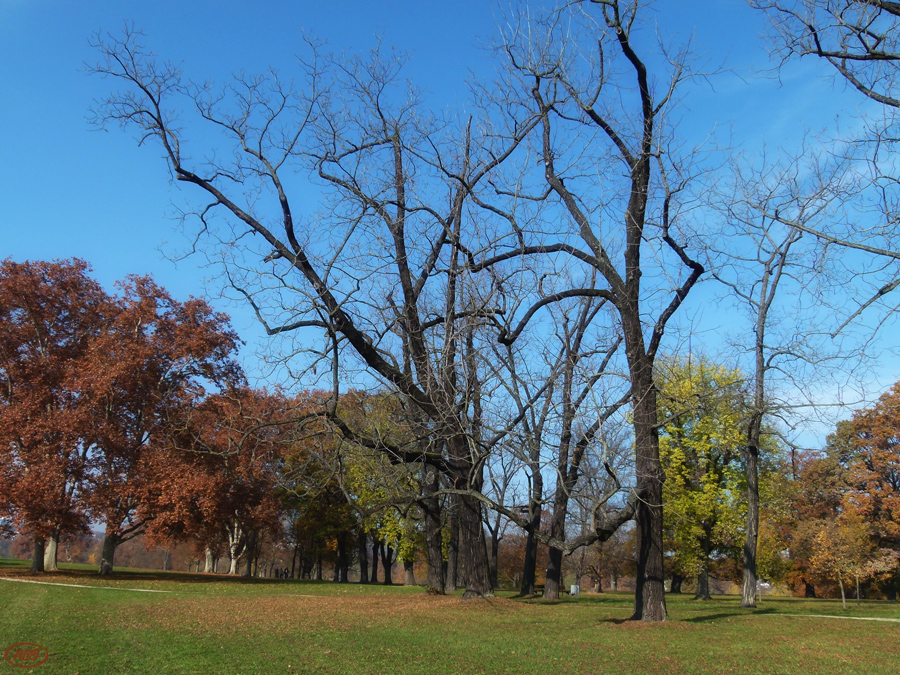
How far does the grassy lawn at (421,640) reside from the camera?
7.24 metres

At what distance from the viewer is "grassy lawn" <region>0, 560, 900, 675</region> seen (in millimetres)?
7242

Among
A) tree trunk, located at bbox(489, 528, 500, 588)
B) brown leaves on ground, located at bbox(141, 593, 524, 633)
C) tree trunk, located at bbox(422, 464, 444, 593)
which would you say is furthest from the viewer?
tree trunk, located at bbox(489, 528, 500, 588)

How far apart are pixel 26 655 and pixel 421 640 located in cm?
496

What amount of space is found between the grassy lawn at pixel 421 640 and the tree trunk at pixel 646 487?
1.77 ft

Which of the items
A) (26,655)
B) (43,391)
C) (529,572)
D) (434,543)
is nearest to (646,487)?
(26,655)

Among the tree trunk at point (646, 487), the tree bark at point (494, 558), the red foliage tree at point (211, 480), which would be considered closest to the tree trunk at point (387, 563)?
the tree bark at point (494, 558)

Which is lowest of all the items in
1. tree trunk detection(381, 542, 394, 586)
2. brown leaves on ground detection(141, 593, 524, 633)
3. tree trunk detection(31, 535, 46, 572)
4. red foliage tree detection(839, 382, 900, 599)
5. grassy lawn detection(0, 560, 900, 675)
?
tree trunk detection(381, 542, 394, 586)

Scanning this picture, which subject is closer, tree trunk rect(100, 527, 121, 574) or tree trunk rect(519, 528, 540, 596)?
tree trunk rect(519, 528, 540, 596)

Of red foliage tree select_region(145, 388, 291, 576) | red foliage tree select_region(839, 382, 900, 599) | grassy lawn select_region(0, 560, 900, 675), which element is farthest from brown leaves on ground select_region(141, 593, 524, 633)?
red foliage tree select_region(839, 382, 900, 599)

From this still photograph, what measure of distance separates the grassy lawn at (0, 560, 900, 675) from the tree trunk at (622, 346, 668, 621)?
54 centimetres

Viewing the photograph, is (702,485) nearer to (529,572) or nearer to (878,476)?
(529,572)

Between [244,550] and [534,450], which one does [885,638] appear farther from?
[244,550]

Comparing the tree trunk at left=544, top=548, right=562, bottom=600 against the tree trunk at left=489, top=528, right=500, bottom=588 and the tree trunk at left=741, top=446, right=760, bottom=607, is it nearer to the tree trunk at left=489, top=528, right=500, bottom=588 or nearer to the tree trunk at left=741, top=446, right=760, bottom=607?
the tree trunk at left=489, top=528, right=500, bottom=588

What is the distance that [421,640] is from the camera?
9.09 m
